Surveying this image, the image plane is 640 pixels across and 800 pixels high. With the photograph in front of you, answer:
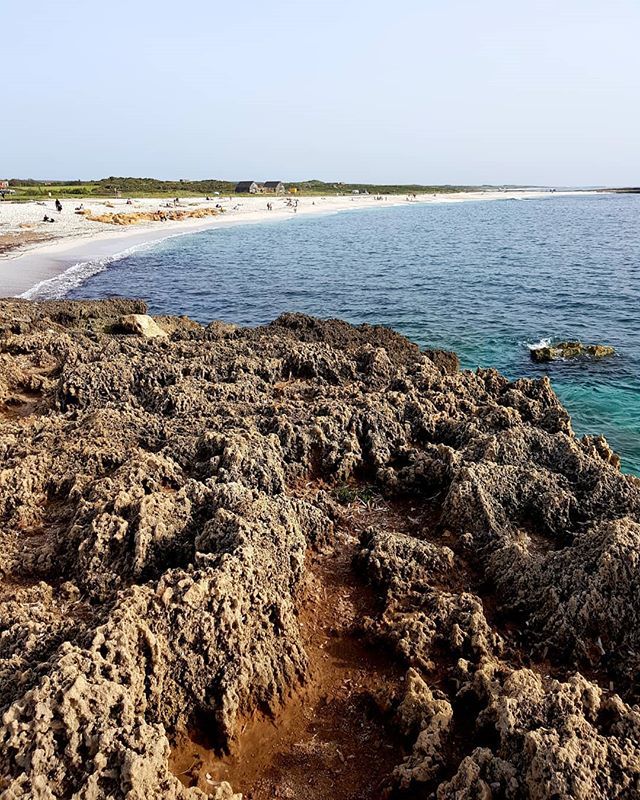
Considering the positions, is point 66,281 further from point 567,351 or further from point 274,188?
point 274,188

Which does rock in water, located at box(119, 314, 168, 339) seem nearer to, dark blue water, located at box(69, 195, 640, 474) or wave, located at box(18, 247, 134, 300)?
dark blue water, located at box(69, 195, 640, 474)

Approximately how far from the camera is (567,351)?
18.3 metres

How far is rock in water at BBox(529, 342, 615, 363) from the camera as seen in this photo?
18.0 m

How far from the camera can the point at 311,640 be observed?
18.6 feet

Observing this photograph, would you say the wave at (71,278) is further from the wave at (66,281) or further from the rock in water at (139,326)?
the rock in water at (139,326)

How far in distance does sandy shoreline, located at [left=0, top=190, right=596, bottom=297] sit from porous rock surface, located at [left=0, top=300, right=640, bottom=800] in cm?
2012

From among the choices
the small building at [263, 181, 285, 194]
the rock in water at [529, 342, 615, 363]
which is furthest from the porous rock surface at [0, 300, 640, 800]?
the small building at [263, 181, 285, 194]

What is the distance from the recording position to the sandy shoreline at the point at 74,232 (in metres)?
30.2

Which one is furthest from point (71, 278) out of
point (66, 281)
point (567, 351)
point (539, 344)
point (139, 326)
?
point (567, 351)

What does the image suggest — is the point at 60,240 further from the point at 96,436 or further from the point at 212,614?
the point at 212,614

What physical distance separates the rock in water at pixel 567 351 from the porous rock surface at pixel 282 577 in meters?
7.51

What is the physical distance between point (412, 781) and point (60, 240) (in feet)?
144

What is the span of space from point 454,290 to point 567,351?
12523 millimetres

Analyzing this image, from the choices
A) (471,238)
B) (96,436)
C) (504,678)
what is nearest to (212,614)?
(504,678)
